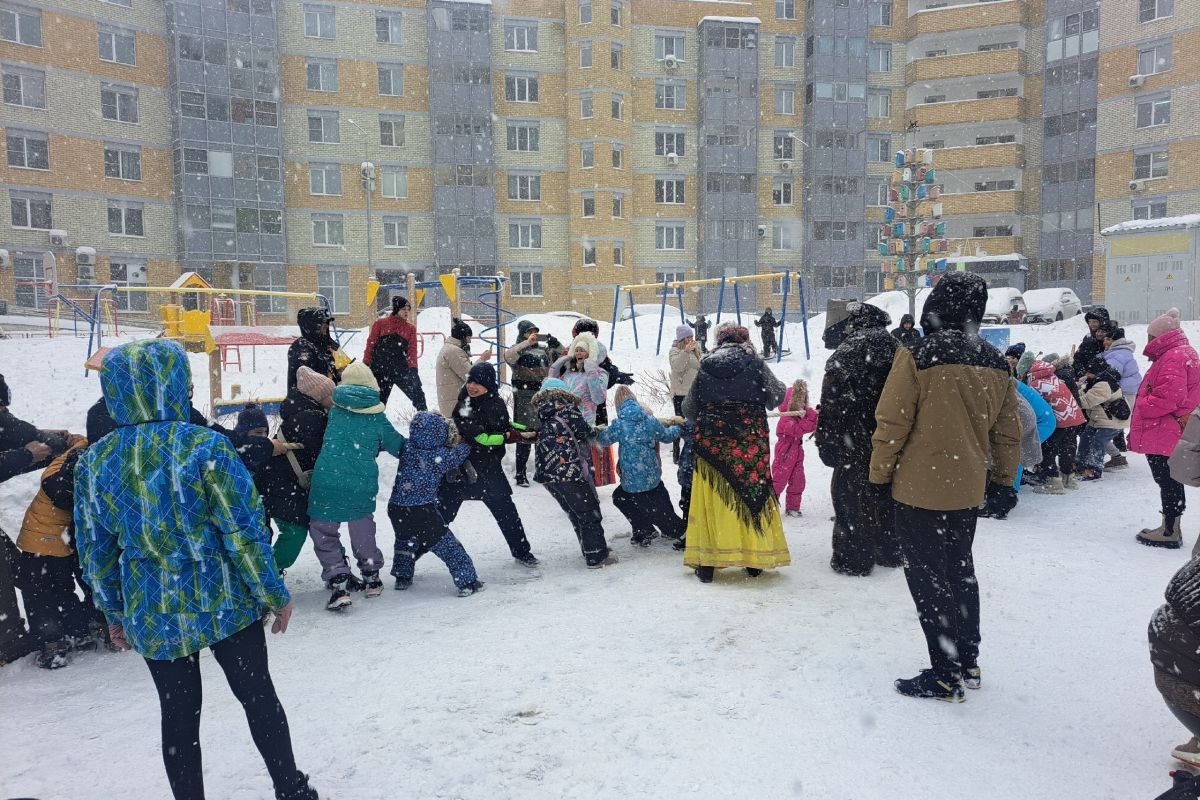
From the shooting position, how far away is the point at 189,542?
2541 mm

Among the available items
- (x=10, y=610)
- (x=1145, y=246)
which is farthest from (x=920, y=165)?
(x=10, y=610)

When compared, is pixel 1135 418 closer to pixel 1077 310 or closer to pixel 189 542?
pixel 189 542

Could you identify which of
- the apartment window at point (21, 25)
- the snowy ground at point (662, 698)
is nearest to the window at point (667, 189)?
the apartment window at point (21, 25)

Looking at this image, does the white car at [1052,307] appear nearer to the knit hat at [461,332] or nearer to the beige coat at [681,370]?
the beige coat at [681,370]

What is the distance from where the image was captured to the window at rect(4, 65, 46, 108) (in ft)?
97.1

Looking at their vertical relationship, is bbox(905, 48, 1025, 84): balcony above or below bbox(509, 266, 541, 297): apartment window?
above

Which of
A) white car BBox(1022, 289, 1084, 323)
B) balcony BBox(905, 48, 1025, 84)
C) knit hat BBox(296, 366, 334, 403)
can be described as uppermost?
balcony BBox(905, 48, 1025, 84)

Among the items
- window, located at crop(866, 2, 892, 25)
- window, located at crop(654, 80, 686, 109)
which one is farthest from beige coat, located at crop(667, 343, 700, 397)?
window, located at crop(866, 2, 892, 25)

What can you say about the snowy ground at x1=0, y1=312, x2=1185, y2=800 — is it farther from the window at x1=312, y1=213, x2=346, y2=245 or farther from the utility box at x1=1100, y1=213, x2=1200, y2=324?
the window at x1=312, y1=213, x2=346, y2=245

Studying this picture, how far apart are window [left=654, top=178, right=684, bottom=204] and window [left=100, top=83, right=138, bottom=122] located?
78.3 ft

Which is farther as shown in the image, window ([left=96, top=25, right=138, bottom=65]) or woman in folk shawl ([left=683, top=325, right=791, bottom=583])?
window ([left=96, top=25, right=138, bottom=65])

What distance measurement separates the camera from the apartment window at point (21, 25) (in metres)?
29.4

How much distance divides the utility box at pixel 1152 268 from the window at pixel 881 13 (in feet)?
66.8

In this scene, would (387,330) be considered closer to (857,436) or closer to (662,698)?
(857,436)
